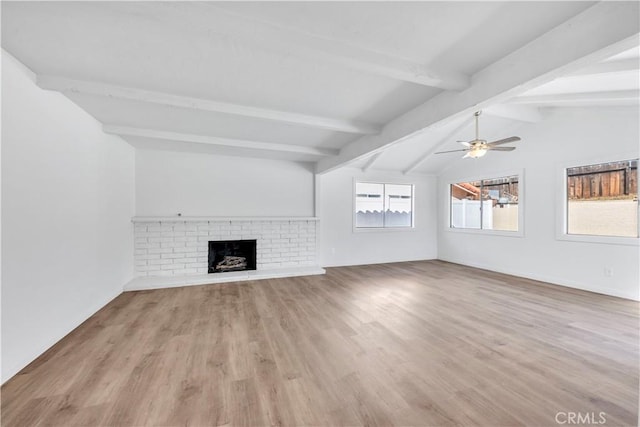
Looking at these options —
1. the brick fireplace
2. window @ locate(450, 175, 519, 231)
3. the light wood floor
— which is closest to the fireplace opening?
the brick fireplace

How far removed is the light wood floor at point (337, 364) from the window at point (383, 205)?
2.93m

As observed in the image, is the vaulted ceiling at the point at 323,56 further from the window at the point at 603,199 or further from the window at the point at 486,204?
the window at the point at 486,204

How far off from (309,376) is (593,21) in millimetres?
2786

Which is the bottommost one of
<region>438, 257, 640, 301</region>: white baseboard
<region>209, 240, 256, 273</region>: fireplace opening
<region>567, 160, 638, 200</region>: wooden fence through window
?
<region>438, 257, 640, 301</region>: white baseboard

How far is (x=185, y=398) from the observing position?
65.7 inches

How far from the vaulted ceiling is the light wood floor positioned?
6.95 ft

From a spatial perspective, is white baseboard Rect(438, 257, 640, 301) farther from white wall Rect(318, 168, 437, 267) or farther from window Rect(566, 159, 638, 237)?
white wall Rect(318, 168, 437, 267)

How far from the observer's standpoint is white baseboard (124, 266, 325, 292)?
415 cm

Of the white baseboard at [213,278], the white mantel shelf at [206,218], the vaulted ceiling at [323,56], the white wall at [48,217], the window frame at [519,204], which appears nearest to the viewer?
the vaulted ceiling at [323,56]

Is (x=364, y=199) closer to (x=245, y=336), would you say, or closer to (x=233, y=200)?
(x=233, y=200)

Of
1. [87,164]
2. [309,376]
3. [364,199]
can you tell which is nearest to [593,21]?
[309,376]

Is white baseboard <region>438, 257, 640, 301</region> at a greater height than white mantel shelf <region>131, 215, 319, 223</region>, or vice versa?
white mantel shelf <region>131, 215, 319, 223</region>

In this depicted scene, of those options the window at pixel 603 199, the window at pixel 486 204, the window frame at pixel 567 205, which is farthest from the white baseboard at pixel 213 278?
the window at pixel 603 199

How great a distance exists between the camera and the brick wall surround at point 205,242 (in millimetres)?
4500
